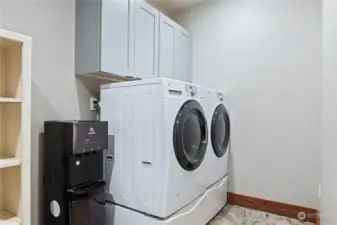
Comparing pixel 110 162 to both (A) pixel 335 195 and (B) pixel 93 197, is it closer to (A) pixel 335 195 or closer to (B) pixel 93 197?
(B) pixel 93 197

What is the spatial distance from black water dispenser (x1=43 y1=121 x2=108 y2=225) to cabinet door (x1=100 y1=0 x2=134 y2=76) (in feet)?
1.91

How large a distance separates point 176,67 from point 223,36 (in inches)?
29.3

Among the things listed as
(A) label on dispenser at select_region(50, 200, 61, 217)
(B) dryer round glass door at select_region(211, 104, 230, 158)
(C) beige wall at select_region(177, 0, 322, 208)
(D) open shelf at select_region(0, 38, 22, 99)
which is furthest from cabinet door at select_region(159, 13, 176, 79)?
(A) label on dispenser at select_region(50, 200, 61, 217)

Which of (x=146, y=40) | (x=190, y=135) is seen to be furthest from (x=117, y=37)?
(x=190, y=135)

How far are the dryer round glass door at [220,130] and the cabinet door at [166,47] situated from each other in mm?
754

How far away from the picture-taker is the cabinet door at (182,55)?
295cm

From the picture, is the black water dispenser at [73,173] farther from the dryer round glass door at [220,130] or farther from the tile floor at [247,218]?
the tile floor at [247,218]

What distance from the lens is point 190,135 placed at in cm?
198

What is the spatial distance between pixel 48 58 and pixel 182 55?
168 cm

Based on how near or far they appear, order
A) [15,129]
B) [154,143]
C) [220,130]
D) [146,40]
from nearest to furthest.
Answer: [15,129] → [154,143] → [146,40] → [220,130]

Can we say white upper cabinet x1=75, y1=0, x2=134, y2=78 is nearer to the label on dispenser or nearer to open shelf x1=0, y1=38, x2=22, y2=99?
open shelf x1=0, y1=38, x2=22, y2=99

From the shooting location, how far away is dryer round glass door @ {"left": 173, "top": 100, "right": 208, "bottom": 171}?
1762 mm

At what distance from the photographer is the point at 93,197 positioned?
1.67 metres

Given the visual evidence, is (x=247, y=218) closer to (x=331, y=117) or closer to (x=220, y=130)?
(x=220, y=130)
